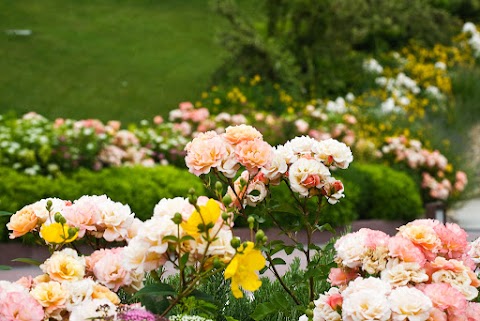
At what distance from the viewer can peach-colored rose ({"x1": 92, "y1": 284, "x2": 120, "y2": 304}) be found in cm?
279

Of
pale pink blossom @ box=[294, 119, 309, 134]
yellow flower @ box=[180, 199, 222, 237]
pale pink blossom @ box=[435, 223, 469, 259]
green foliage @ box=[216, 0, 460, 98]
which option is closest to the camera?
yellow flower @ box=[180, 199, 222, 237]

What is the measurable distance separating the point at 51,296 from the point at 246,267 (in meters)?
0.59

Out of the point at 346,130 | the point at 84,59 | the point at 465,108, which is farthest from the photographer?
the point at 84,59

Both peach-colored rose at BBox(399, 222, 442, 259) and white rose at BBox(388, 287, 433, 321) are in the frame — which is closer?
white rose at BBox(388, 287, 433, 321)

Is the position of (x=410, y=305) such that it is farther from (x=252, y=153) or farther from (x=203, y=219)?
(x=252, y=153)

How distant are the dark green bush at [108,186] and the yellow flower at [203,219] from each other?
617 cm

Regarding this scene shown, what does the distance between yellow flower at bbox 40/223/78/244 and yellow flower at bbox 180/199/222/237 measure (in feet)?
1.60

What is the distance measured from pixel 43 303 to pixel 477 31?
18.4 metres

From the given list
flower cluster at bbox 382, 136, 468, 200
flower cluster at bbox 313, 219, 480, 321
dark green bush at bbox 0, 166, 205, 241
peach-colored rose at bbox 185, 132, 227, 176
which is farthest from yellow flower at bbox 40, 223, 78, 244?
flower cluster at bbox 382, 136, 468, 200

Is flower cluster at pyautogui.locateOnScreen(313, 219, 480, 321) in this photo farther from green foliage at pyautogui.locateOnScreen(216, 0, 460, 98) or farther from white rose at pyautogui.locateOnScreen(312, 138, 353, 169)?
green foliage at pyautogui.locateOnScreen(216, 0, 460, 98)

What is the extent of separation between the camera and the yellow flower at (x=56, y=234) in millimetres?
2975

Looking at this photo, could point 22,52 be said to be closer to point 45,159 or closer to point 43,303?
point 45,159

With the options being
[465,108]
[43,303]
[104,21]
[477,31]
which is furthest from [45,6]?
[43,303]

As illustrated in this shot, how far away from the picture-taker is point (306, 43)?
17.0 m
